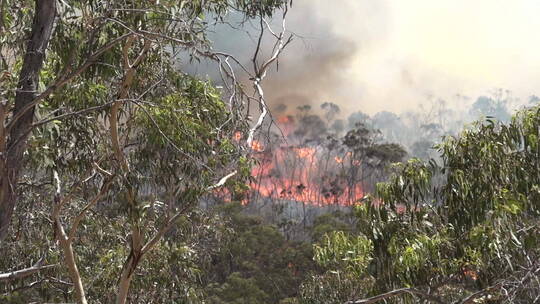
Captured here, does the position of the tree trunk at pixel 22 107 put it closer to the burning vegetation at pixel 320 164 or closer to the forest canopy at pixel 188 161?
the forest canopy at pixel 188 161

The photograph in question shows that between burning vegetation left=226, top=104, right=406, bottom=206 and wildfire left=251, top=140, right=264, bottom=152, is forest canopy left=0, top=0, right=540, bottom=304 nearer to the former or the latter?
wildfire left=251, top=140, right=264, bottom=152

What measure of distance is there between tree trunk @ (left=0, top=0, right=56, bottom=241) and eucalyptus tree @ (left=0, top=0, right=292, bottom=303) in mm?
266

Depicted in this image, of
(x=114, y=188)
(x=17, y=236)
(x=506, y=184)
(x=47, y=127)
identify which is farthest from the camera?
(x=17, y=236)

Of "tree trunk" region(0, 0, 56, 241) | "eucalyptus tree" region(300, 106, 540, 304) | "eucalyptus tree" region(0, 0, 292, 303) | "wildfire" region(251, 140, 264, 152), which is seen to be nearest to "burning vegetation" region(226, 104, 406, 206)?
"wildfire" region(251, 140, 264, 152)

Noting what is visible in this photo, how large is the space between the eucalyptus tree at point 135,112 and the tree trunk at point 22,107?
0.27 meters

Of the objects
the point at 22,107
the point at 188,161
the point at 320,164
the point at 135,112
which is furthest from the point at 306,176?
the point at 22,107

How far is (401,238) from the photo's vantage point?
436cm

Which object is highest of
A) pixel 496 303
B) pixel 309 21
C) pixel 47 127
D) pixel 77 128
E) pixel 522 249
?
pixel 309 21

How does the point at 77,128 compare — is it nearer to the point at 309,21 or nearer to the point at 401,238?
the point at 401,238

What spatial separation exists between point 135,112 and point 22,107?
5.33 feet

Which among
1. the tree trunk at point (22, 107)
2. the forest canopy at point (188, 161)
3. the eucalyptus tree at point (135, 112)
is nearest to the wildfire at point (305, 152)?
the forest canopy at point (188, 161)

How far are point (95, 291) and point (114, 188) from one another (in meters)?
1.81

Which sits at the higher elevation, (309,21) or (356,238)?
(309,21)

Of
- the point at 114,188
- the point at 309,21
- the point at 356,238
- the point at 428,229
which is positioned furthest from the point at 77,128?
the point at 309,21
